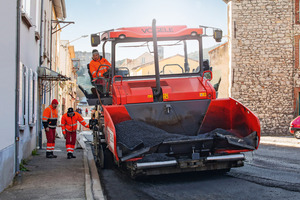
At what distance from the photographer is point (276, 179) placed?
725cm

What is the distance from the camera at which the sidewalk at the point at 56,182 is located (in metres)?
6.40

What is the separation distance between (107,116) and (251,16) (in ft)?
59.8

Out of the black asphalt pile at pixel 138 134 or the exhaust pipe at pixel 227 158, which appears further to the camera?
the exhaust pipe at pixel 227 158

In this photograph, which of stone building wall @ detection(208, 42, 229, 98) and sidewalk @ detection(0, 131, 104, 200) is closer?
sidewalk @ detection(0, 131, 104, 200)

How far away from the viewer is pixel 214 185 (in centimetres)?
689

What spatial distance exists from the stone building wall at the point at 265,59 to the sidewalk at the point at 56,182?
15242 mm

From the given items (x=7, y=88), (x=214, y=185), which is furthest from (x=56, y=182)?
(x=214, y=185)

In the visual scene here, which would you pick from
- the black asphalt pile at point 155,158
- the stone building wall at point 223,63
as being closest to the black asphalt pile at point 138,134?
the black asphalt pile at point 155,158

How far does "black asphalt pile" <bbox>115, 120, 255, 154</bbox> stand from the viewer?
22.6ft

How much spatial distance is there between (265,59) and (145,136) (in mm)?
18009

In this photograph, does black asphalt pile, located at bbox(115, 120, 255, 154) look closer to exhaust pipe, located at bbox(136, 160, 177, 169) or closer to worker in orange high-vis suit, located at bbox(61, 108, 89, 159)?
exhaust pipe, located at bbox(136, 160, 177, 169)

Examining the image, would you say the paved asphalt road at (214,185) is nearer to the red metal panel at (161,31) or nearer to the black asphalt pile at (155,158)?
the black asphalt pile at (155,158)

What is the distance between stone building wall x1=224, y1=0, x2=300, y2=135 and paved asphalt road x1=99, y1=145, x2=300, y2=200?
15.1 m

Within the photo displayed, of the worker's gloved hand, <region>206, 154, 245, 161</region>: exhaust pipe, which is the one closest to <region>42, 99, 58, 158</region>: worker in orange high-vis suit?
the worker's gloved hand
